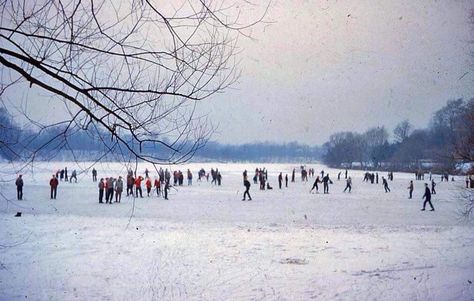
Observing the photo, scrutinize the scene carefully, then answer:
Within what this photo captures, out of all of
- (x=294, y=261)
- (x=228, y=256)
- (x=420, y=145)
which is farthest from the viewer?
(x=420, y=145)

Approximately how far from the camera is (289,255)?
9.91 m

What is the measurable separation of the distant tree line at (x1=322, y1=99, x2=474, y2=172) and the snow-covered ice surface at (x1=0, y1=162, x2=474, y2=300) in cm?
274

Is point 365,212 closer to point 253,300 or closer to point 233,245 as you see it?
point 233,245

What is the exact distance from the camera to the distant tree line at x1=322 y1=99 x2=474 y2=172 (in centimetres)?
1160

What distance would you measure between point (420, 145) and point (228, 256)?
306 ft

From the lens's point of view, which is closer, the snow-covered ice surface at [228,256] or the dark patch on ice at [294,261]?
the snow-covered ice surface at [228,256]

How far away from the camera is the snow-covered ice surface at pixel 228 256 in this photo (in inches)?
292

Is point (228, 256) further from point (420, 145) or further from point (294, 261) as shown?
point (420, 145)

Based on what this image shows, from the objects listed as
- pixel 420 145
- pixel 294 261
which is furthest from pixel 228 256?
pixel 420 145

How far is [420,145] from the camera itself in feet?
302

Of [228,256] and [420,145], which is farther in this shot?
[420,145]

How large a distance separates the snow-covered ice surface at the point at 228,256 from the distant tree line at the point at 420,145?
2.74 m

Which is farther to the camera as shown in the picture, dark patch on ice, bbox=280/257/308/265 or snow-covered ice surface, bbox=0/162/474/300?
dark patch on ice, bbox=280/257/308/265

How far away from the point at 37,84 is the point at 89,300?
5.18m
